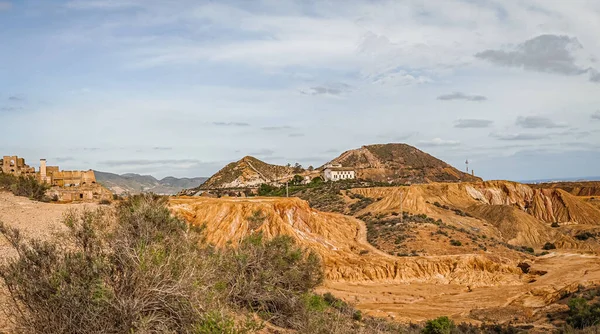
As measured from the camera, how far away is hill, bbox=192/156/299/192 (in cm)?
10599

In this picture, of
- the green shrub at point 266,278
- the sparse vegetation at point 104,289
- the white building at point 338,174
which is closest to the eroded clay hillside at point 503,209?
the white building at point 338,174

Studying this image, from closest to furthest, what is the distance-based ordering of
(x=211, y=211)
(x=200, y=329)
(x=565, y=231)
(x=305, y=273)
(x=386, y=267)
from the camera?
1. (x=200, y=329)
2. (x=305, y=273)
3. (x=386, y=267)
4. (x=211, y=211)
5. (x=565, y=231)

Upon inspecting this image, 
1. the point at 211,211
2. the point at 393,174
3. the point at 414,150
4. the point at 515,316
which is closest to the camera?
the point at 515,316

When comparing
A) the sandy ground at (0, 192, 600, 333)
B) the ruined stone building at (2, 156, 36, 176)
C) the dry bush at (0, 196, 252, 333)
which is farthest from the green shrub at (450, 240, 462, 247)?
the ruined stone building at (2, 156, 36, 176)

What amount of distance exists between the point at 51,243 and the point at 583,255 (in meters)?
45.3

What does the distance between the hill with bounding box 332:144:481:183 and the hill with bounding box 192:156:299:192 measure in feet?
66.3

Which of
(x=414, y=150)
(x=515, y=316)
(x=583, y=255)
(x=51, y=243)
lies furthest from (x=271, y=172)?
(x=51, y=243)

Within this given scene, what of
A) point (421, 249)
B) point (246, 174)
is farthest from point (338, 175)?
point (421, 249)

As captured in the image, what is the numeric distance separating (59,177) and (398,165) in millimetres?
93251

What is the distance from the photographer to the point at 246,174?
110500mm

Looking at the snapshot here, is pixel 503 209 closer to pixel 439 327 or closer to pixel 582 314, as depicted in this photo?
pixel 582 314

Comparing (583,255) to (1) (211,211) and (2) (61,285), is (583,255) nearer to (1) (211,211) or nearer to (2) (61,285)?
(1) (211,211)

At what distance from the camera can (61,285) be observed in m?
8.03

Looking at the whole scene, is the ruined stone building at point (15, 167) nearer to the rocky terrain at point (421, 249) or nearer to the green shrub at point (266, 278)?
the rocky terrain at point (421, 249)
